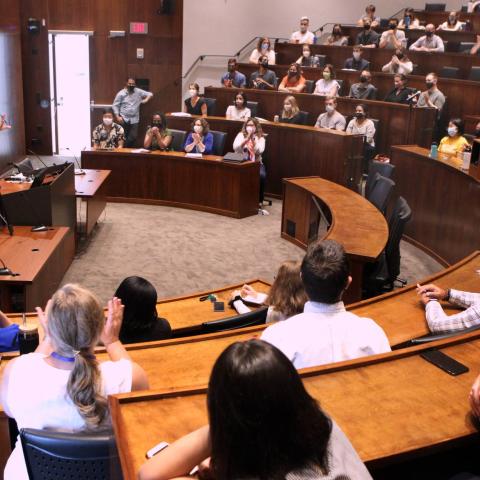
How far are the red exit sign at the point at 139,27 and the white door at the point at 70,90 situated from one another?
0.83 metres

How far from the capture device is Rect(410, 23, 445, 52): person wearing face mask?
11.7 metres

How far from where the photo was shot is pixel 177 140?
927cm

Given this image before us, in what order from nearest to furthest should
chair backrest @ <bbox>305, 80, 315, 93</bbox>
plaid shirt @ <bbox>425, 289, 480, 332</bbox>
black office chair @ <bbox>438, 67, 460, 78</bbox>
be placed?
plaid shirt @ <bbox>425, 289, 480, 332</bbox> < black office chair @ <bbox>438, 67, 460, 78</bbox> < chair backrest @ <bbox>305, 80, 315, 93</bbox>

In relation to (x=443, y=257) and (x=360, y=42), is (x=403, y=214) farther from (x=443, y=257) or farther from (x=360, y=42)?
(x=360, y=42)

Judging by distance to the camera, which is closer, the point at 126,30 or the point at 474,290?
the point at 474,290

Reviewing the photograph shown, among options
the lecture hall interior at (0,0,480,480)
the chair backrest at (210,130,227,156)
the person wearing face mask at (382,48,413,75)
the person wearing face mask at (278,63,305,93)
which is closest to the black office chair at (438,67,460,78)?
the lecture hall interior at (0,0,480,480)

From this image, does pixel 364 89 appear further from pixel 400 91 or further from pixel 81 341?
pixel 81 341

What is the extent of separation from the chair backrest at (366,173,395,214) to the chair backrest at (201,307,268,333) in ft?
10.2

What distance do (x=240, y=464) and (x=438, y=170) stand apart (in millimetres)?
6047

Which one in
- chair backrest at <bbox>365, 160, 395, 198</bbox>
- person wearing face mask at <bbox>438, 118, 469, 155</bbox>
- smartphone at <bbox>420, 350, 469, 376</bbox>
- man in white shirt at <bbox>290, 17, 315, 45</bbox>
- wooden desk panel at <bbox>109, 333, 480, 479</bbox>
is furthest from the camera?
man in white shirt at <bbox>290, 17, 315, 45</bbox>

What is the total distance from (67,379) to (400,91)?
8.76 meters

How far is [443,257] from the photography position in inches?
264

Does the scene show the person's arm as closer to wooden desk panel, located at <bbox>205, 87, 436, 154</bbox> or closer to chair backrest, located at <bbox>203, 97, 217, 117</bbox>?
wooden desk panel, located at <bbox>205, 87, 436, 154</bbox>

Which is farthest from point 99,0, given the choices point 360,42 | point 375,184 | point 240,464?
point 240,464
